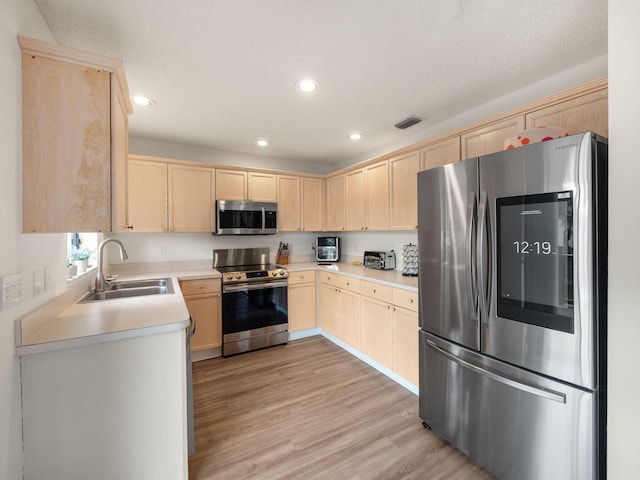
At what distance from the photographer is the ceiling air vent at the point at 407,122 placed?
2.69 meters

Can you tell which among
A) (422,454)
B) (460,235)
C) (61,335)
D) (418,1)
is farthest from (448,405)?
A: (418,1)

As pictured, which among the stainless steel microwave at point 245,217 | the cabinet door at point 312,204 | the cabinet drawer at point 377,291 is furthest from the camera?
the cabinet door at point 312,204

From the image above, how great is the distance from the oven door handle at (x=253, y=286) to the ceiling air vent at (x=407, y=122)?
7.15 feet

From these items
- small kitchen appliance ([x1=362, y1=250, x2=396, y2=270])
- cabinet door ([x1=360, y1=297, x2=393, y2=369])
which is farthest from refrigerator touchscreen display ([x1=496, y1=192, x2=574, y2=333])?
small kitchen appliance ([x1=362, y1=250, x2=396, y2=270])

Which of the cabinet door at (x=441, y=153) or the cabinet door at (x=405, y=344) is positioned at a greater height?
the cabinet door at (x=441, y=153)

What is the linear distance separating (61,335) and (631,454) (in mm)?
2306

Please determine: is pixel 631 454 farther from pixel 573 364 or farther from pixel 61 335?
pixel 61 335

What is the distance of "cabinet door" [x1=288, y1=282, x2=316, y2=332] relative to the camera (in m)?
3.53

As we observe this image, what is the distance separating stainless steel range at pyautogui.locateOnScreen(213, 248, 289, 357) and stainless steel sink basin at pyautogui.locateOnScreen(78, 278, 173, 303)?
66 cm

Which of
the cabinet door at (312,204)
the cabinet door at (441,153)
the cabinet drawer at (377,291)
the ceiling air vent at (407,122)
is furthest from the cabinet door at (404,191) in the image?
the cabinet door at (312,204)

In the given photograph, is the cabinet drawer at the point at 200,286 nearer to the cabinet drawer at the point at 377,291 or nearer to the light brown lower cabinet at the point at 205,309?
the light brown lower cabinet at the point at 205,309

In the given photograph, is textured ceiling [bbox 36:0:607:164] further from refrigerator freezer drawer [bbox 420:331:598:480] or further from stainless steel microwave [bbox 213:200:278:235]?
refrigerator freezer drawer [bbox 420:331:598:480]

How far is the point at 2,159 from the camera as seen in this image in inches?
40.9

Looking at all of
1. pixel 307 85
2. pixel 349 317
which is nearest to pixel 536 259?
pixel 307 85
